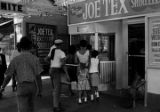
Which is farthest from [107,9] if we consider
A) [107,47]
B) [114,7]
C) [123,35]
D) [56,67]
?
[56,67]

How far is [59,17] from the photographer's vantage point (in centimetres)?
1138

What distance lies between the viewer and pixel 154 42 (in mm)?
5395

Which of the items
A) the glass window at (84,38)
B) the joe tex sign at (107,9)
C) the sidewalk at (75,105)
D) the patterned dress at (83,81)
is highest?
the joe tex sign at (107,9)

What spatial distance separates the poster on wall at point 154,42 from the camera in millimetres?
5312

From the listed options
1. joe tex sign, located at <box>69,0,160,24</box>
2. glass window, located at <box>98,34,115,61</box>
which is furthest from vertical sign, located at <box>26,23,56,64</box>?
glass window, located at <box>98,34,115,61</box>

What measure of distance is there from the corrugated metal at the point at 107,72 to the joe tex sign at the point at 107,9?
1.55 meters

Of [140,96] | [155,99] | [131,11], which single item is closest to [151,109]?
[155,99]

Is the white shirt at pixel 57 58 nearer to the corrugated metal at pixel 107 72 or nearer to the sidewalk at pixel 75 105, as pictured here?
the sidewalk at pixel 75 105

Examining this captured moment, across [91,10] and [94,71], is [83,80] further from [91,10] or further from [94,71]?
[91,10]

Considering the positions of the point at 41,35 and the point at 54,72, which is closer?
the point at 54,72

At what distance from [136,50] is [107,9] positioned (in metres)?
1.54

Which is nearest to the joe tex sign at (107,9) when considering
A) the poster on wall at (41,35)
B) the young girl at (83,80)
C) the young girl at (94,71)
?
the young girl at (94,71)

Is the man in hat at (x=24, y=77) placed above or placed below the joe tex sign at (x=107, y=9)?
below

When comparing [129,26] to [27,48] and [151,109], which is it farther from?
[27,48]
